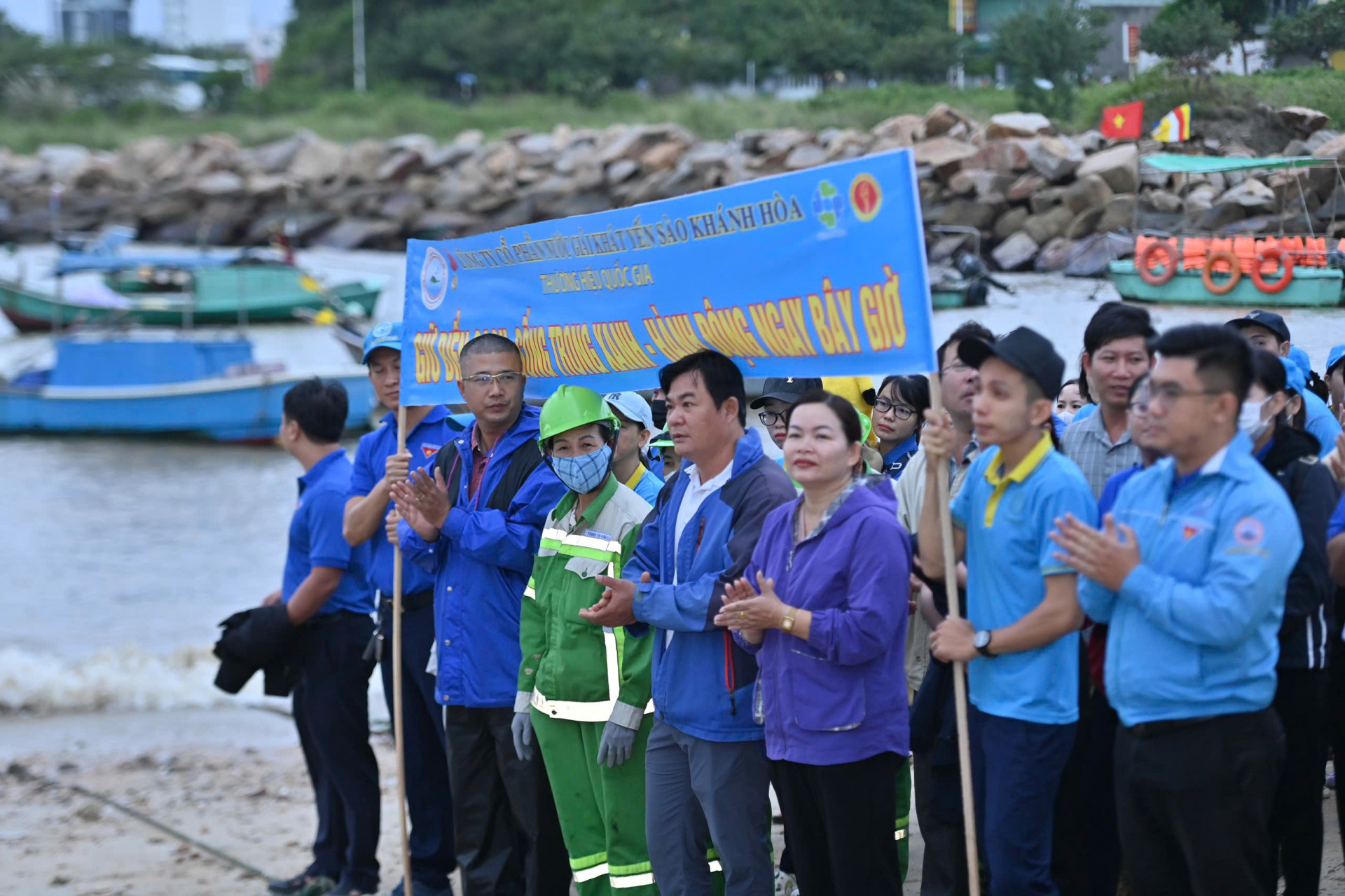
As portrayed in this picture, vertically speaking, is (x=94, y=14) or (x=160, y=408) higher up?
(x=94, y=14)

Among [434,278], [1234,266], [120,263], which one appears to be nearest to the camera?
[434,278]

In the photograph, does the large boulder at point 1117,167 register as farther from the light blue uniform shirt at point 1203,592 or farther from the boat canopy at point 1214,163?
the light blue uniform shirt at point 1203,592

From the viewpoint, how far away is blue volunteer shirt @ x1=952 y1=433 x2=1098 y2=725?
142 inches

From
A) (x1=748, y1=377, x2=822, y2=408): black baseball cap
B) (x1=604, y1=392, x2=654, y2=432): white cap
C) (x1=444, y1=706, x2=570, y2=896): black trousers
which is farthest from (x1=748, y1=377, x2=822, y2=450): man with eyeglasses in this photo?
(x1=444, y1=706, x2=570, y2=896): black trousers

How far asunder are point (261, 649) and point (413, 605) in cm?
80

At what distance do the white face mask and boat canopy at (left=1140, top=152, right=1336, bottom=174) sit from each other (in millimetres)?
3275

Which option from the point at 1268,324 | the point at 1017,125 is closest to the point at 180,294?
the point at 1017,125

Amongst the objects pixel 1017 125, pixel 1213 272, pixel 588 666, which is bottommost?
pixel 588 666

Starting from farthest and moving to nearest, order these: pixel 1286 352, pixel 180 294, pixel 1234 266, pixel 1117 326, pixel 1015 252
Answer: pixel 180 294
pixel 1015 252
pixel 1234 266
pixel 1286 352
pixel 1117 326

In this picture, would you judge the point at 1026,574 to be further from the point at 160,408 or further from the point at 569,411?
the point at 160,408

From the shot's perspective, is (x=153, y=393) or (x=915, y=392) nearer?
(x=915, y=392)

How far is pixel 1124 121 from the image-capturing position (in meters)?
7.25

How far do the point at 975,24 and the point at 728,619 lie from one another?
509 cm

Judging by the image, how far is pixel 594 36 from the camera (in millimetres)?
28922
